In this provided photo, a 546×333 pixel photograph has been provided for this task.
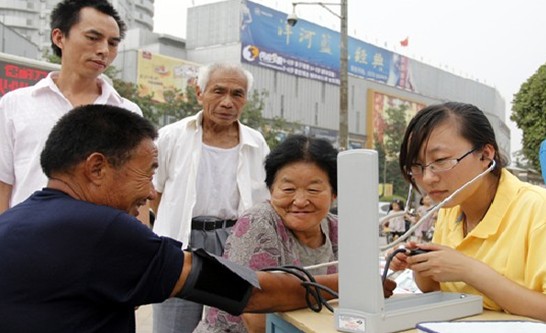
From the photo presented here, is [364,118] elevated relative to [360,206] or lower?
elevated

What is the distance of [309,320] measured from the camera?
1286 mm

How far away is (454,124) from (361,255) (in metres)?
0.56

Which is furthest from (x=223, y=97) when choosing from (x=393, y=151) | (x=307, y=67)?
(x=307, y=67)

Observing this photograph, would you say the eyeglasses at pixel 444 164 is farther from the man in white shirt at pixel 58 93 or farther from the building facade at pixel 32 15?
the building facade at pixel 32 15

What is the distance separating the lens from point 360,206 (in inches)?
43.1

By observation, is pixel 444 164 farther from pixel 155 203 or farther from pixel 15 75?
pixel 15 75

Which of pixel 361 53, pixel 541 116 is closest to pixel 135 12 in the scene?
pixel 361 53

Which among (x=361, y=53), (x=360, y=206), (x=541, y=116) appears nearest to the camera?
(x=360, y=206)

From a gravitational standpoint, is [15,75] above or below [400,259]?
above

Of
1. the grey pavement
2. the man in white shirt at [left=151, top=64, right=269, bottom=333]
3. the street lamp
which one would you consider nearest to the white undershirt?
the man in white shirt at [left=151, top=64, right=269, bottom=333]

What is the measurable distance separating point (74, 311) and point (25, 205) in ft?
0.84

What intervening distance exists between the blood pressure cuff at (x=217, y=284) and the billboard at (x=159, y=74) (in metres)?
28.1

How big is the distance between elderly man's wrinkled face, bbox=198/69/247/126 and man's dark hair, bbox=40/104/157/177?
127 cm

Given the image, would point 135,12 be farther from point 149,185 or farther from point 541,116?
point 149,185
